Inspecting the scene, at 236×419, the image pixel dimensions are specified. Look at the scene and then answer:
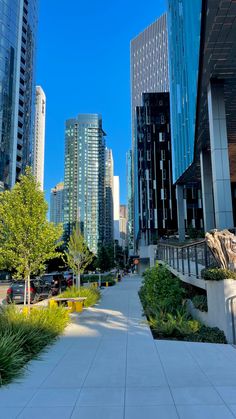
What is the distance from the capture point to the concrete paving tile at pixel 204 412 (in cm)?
431

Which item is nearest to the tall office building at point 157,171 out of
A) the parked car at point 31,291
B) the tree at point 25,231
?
the parked car at point 31,291

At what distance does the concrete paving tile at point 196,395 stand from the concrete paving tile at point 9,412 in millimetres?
2134

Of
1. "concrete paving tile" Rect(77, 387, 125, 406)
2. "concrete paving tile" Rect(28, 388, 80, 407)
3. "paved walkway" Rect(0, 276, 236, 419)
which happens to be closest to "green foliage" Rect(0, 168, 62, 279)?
"paved walkway" Rect(0, 276, 236, 419)

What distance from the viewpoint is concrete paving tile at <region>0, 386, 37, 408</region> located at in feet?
16.1

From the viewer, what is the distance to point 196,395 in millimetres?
5047

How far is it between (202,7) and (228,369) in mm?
15248

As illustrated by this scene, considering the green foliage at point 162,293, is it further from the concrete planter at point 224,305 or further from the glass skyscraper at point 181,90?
the glass skyscraper at point 181,90

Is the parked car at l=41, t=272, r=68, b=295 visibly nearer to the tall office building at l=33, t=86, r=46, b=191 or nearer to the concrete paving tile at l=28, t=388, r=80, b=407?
the concrete paving tile at l=28, t=388, r=80, b=407

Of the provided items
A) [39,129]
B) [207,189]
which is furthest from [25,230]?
[39,129]

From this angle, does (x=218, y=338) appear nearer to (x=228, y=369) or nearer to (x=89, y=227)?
(x=228, y=369)

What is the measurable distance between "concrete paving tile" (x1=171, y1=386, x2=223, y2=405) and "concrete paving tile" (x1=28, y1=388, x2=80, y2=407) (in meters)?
1.47

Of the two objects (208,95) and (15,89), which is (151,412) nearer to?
(208,95)

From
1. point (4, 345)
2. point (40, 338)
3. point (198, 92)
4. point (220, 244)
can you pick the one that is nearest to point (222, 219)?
point (198, 92)

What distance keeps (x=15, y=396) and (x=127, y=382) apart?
5.80 ft
